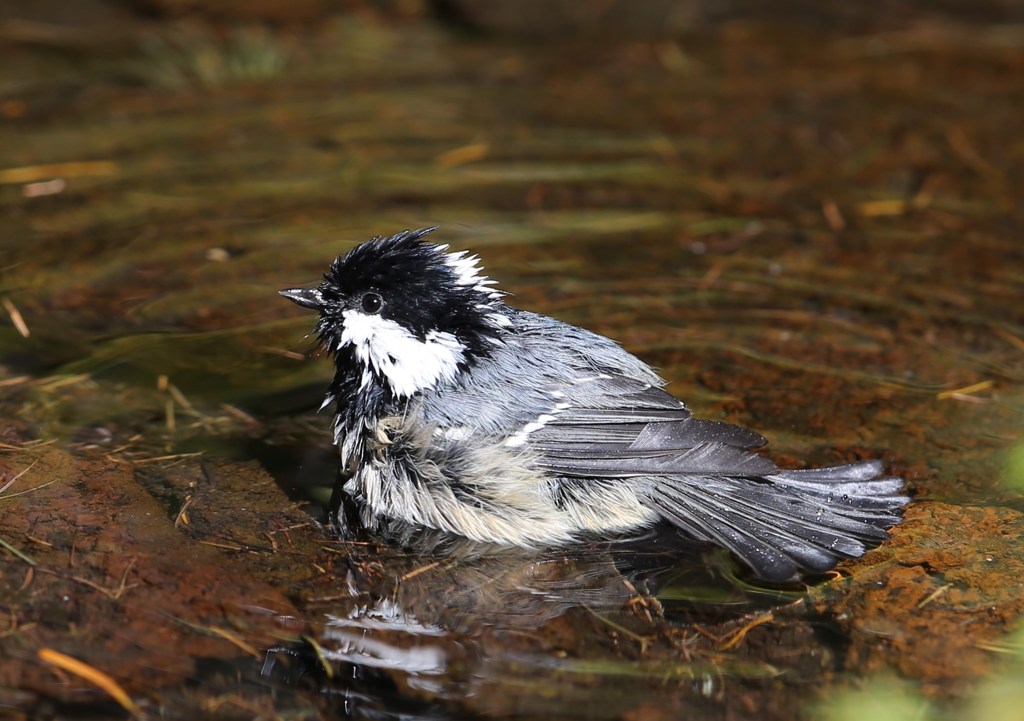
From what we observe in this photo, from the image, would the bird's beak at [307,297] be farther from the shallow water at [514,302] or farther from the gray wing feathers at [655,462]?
the gray wing feathers at [655,462]

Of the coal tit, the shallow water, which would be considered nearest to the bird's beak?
the coal tit

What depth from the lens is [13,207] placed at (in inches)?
236

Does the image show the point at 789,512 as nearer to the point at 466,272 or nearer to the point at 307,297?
the point at 466,272

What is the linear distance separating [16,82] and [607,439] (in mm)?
5458

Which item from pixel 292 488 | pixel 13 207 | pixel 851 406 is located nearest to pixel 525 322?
pixel 292 488

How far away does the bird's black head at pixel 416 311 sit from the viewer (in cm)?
386

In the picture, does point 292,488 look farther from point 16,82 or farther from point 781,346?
point 16,82

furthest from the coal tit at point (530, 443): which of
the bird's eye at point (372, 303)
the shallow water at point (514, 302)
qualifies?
the shallow water at point (514, 302)

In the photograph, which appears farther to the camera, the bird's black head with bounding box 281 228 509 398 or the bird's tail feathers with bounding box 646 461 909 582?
the bird's black head with bounding box 281 228 509 398

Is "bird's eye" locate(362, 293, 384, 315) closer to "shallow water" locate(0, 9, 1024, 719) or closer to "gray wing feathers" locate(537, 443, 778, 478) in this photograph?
"shallow water" locate(0, 9, 1024, 719)

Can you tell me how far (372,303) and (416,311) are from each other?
0.15m

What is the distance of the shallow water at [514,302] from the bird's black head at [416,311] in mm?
514

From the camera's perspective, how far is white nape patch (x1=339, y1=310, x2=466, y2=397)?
386 cm

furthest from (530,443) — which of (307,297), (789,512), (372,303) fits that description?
(307,297)
